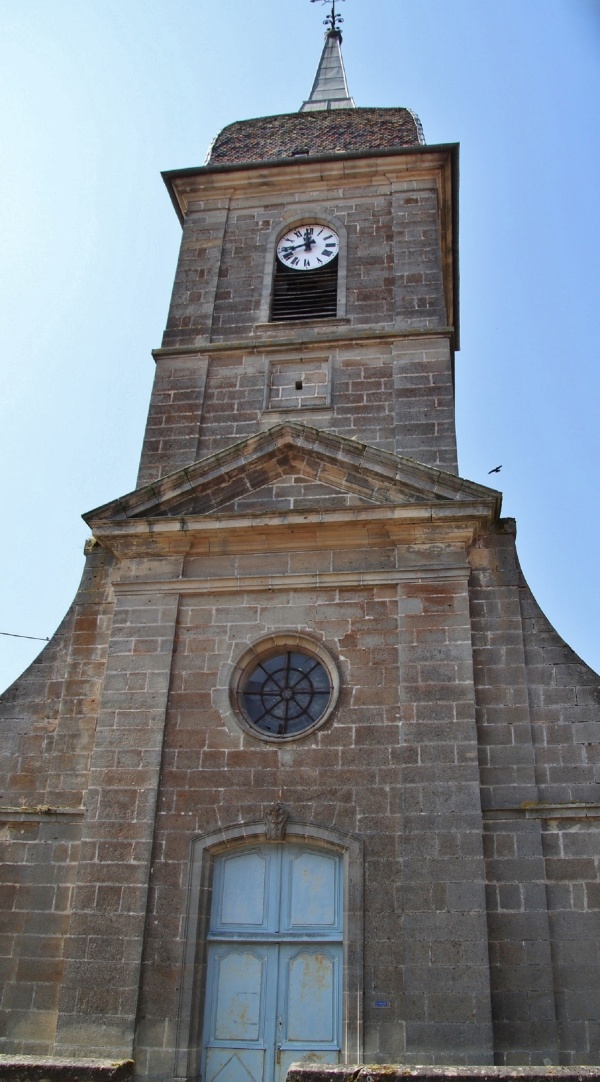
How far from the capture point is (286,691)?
999cm

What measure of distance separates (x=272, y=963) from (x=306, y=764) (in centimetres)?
180

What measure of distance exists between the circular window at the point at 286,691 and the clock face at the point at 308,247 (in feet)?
19.9

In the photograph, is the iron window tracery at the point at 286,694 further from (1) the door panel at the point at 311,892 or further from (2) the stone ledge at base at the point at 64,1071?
(2) the stone ledge at base at the point at 64,1071

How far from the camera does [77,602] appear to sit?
10859 mm

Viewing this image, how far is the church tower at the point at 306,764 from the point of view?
842cm

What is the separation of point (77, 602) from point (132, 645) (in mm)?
1020

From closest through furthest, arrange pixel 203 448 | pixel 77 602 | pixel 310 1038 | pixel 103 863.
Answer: pixel 310 1038
pixel 103 863
pixel 77 602
pixel 203 448

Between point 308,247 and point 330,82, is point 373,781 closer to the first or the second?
point 308,247

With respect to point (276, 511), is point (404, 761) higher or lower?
lower

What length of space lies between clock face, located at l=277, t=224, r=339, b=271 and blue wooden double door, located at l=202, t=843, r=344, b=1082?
8082mm

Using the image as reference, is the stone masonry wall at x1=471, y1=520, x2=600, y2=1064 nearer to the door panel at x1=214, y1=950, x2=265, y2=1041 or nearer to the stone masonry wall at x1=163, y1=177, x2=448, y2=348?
the door panel at x1=214, y1=950, x2=265, y2=1041

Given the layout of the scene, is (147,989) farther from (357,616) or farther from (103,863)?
(357,616)

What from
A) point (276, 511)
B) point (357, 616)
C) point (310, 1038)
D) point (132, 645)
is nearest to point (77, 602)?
point (132, 645)

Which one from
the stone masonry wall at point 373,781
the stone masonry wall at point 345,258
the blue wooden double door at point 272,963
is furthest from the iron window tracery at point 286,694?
the stone masonry wall at point 345,258
